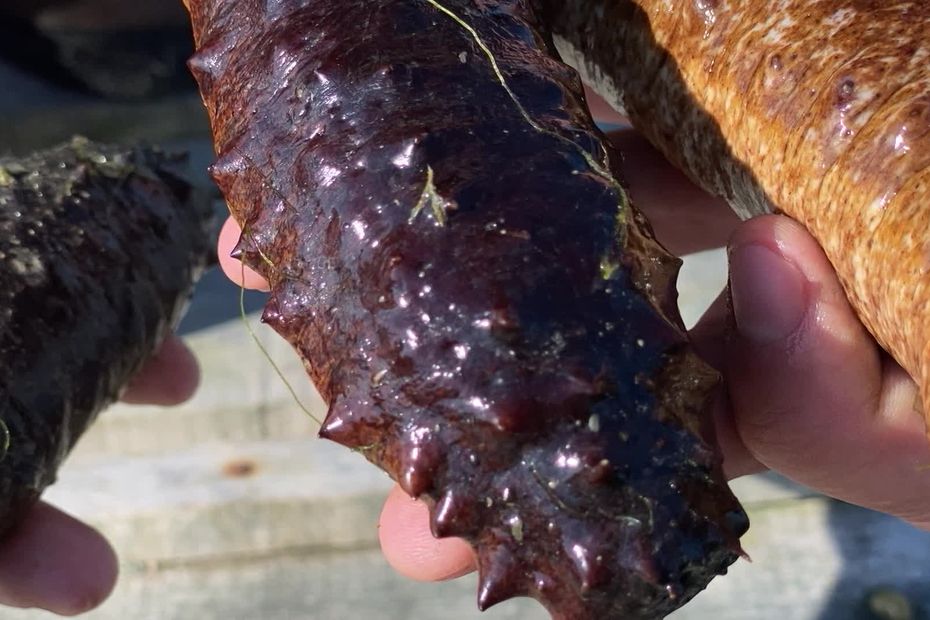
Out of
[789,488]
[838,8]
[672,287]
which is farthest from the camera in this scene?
[789,488]

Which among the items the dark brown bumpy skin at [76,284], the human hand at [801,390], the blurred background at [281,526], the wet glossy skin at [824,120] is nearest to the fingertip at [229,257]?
the dark brown bumpy skin at [76,284]

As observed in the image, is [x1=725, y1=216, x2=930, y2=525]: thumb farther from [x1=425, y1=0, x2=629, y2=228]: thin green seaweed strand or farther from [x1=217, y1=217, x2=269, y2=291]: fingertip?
[x1=217, y1=217, x2=269, y2=291]: fingertip

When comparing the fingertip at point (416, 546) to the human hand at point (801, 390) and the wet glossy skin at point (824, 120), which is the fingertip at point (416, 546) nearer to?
the human hand at point (801, 390)

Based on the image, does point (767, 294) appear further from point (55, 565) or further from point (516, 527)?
point (55, 565)

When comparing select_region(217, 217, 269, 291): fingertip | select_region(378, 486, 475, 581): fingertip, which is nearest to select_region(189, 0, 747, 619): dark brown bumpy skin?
select_region(378, 486, 475, 581): fingertip

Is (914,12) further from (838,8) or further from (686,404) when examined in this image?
(686,404)

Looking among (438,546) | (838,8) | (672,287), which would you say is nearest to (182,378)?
(438,546)
